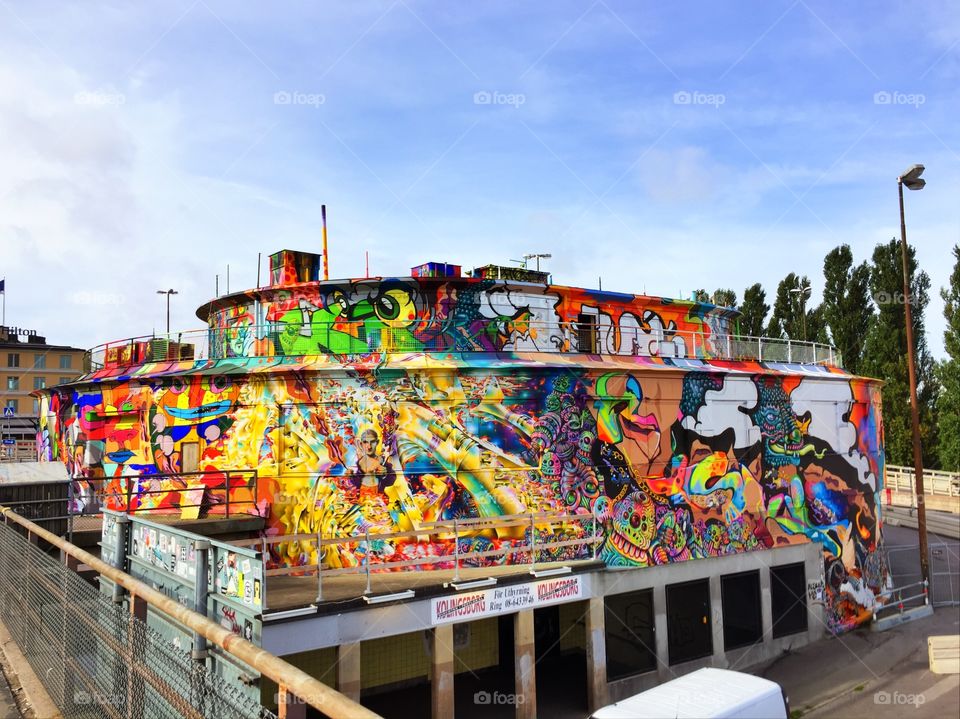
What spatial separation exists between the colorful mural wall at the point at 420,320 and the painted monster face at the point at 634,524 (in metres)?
4.10

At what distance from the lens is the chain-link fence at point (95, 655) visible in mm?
4473

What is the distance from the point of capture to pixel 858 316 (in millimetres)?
45062

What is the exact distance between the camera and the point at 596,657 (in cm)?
1638

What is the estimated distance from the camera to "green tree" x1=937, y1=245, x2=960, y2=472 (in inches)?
1468

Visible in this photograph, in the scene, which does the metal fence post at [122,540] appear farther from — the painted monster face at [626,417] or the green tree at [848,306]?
the green tree at [848,306]

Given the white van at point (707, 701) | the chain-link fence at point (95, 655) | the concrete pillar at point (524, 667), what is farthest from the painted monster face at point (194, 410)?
the white van at point (707, 701)

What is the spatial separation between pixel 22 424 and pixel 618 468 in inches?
1780

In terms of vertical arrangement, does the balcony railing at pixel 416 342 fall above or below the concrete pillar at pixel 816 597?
above

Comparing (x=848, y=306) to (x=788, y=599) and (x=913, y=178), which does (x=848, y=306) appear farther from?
(x=788, y=599)

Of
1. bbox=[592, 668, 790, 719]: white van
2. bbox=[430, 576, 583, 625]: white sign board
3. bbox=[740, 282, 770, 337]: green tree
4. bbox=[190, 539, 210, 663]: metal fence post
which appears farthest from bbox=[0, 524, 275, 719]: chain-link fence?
bbox=[740, 282, 770, 337]: green tree

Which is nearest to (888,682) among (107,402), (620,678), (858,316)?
(620,678)

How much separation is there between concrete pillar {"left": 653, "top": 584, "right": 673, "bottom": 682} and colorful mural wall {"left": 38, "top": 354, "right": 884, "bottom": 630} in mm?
881

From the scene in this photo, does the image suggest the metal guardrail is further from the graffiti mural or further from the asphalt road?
the graffiti mural

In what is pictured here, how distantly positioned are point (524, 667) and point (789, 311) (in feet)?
136
